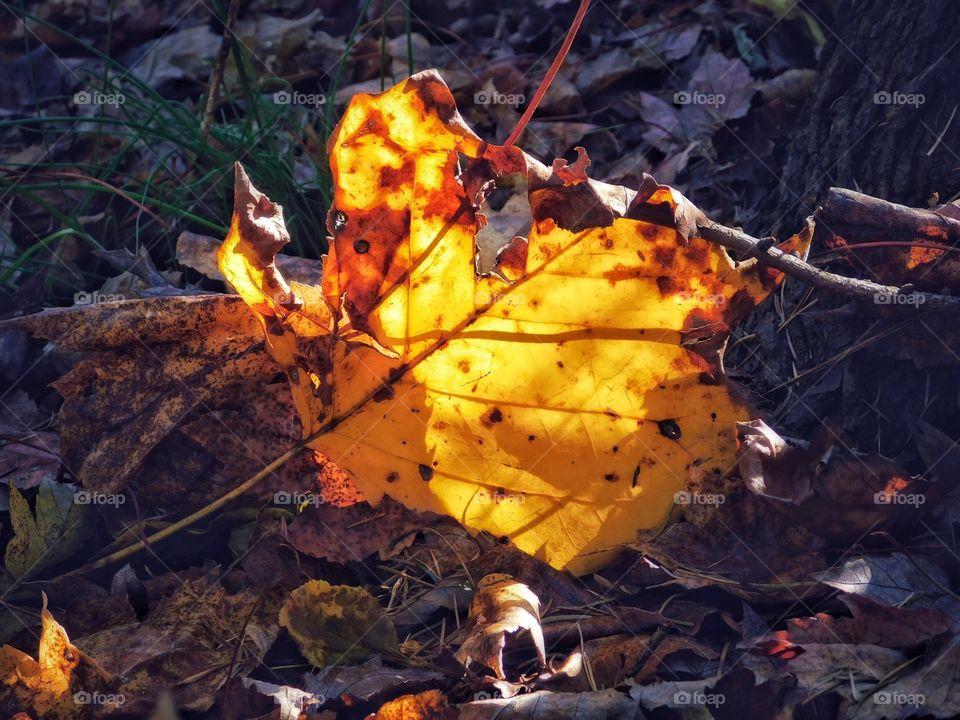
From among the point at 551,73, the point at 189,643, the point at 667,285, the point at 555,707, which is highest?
the point at 551,73

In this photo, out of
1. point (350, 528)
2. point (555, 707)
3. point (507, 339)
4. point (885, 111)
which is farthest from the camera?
point (885, 111)

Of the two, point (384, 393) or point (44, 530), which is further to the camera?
point (44, 530)

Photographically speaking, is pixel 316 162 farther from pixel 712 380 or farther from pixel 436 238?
pixel 712 380

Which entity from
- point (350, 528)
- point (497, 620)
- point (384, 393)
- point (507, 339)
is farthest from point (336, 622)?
point (507, 339)

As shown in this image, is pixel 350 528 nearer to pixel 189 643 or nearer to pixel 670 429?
pixel 189 643

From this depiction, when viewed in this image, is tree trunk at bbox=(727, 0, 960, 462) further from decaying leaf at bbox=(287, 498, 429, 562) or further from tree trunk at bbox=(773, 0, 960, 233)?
decaying leaf at bbox=(287, 498, 429, 562)
